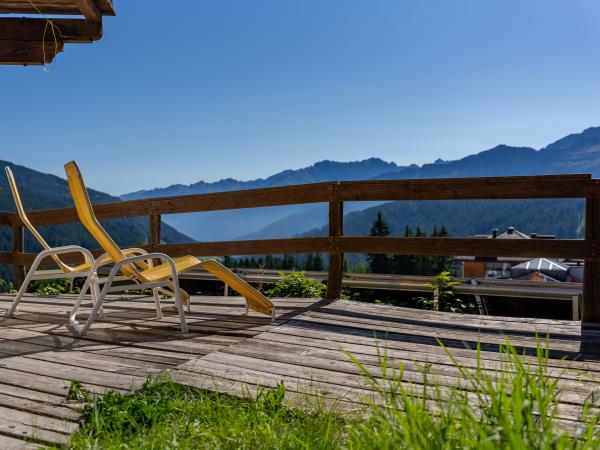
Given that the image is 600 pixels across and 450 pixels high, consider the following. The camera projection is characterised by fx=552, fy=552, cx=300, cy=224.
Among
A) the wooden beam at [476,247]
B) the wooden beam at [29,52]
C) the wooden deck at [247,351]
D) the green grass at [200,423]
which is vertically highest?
the wooden beam at [29,52]

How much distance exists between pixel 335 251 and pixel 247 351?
188cm

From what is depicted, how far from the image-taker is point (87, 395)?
2.17 meters

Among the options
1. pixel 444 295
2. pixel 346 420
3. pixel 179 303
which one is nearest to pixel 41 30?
pixel 179 303

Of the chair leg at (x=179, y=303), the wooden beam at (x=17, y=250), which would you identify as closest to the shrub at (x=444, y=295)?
the chair leg at (x=179, y=303)

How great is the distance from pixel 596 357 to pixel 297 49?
5585 inches

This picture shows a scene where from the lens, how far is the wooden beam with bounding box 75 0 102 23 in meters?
4.01

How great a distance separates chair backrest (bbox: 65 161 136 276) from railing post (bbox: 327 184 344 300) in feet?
5.72

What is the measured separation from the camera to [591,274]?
400cm

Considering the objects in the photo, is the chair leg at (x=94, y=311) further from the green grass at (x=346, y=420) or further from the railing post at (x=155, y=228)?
the railing post at (x=155, y=228)

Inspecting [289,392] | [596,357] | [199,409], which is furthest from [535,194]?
[199,409]

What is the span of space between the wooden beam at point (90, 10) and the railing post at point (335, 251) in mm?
2355

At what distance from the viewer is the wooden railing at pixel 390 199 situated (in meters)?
3.98

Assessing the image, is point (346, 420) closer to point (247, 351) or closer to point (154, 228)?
point (247, 351)

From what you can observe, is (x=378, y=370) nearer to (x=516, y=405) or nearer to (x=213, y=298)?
(x=516, y=405)
